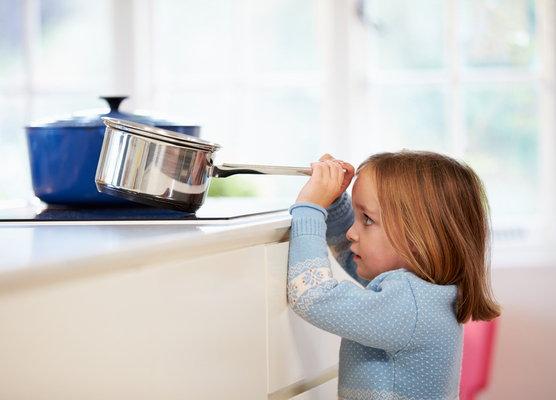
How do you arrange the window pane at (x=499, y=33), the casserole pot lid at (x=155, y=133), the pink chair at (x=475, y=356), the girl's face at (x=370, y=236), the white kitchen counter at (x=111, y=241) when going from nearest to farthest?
the white kitchen counter at (x=111, y=241) < the casserole pot lid at (x=155, y=133) < the girl's face at (x=370, y=236) < the pink chair at (x=475, y=356) < the window pane at (x=499, y=33)

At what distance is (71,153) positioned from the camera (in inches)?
30.5

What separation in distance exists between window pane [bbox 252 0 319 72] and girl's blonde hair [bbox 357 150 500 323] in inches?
49.2

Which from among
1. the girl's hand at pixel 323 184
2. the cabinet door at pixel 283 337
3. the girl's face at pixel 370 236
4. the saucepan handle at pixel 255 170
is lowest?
the cabinet door at pixel 283 337

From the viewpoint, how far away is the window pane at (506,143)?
5.99ft

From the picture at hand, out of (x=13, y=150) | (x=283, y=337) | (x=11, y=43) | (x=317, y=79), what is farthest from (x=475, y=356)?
(x=11, y=43)

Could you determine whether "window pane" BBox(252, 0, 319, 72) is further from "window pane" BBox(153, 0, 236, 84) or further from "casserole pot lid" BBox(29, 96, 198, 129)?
"casserole pot lid" BBox(29, 96, 198, 129)

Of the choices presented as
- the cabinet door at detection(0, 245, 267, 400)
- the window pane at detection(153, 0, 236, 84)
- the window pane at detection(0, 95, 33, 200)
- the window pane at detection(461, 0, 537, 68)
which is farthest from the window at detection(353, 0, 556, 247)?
the cabinet door at detection(0, 245, 267, 400)

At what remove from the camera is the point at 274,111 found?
190cm

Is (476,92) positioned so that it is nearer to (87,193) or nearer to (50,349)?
(87,193)

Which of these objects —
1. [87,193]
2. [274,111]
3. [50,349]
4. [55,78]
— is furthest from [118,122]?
[55,78]

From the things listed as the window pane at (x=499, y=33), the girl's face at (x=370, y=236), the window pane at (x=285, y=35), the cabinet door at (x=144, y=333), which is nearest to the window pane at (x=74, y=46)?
the window pane at (x=285, y=35)

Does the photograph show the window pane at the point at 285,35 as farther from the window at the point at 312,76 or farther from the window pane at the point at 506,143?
the window pane at the point at 506,143

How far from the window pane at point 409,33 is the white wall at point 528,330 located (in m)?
0.80

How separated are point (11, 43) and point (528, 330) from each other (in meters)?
2.08
